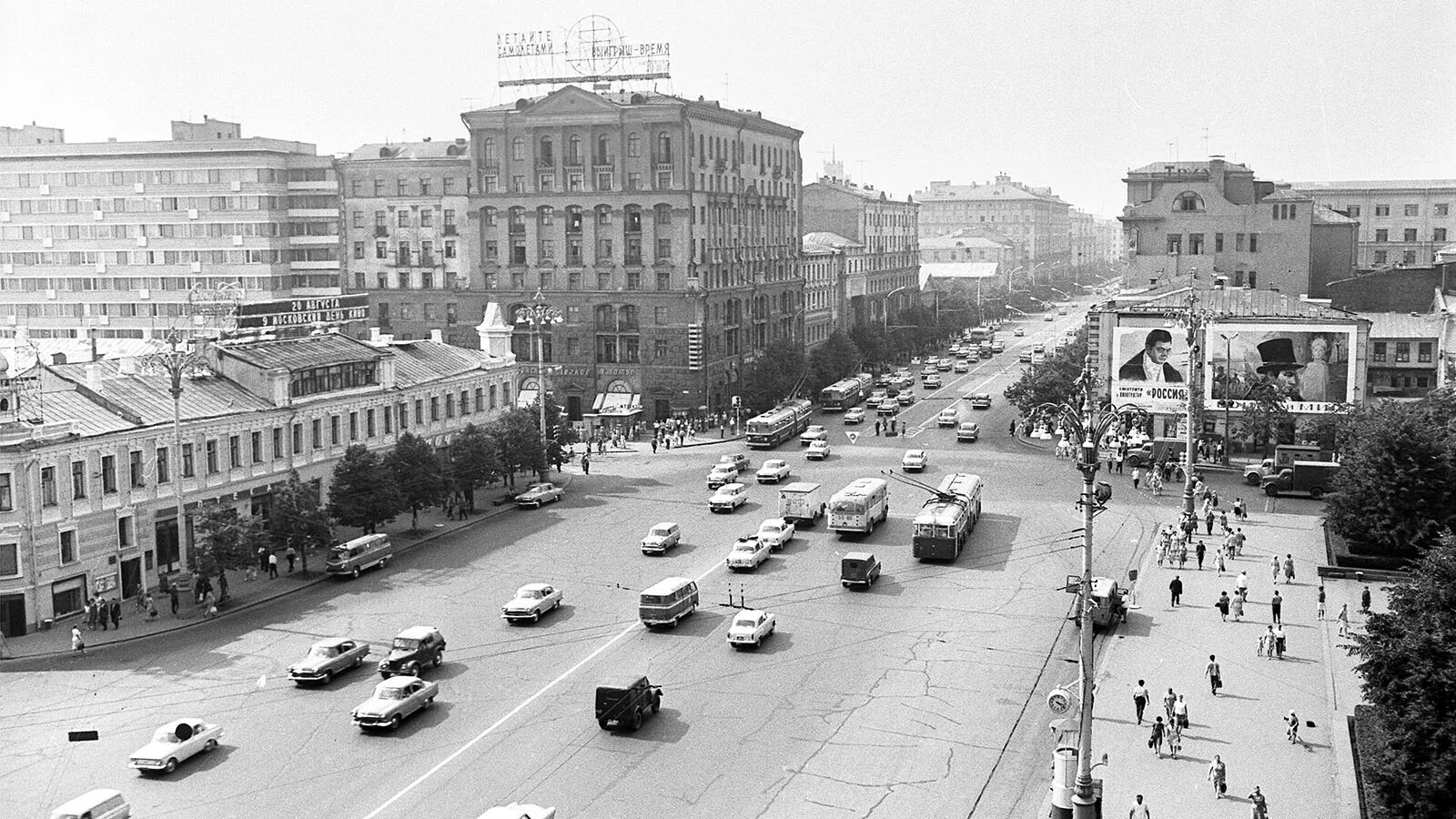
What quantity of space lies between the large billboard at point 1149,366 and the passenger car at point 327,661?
203 feet

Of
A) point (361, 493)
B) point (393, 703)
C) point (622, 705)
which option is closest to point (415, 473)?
point (361, 493)

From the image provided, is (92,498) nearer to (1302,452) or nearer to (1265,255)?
(1302,452)

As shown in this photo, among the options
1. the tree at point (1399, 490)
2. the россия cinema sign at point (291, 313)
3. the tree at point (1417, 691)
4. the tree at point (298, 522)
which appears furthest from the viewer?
the россия cinema sign at point (291, 313)

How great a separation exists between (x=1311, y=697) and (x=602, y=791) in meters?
22.8

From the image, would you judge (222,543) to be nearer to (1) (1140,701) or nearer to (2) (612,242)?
(1) (1140,701)

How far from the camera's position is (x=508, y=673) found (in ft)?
153

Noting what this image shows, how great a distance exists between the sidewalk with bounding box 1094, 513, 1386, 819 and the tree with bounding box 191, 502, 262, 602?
33.2m

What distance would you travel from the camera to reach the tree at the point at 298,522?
60125 millimetres

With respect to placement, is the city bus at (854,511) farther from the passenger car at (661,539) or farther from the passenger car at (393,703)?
the passenger car at (393,703)

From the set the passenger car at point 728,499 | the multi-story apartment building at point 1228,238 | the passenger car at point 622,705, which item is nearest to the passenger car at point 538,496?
the passenger car at point 728,499

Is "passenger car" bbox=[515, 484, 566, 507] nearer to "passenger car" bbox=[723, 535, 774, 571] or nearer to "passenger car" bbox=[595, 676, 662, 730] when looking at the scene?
"passenger car" bbox=[723, 535, 774, 571]

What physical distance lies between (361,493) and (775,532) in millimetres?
19179

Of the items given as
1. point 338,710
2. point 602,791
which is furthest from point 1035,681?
point 338,710

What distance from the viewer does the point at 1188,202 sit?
431 ft
